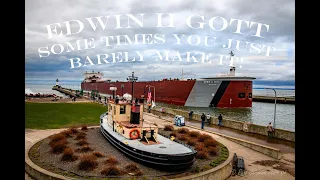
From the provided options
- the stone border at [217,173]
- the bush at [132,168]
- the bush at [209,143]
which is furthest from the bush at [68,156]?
the bush at [209,143]

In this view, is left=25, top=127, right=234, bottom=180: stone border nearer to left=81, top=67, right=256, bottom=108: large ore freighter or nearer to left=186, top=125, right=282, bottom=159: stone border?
left=186, top=125, right=282, bottom=159: stone border

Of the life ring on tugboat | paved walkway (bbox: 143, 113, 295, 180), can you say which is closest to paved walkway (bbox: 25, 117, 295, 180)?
paved walkway (bbox: 143, 113, 295, 180)

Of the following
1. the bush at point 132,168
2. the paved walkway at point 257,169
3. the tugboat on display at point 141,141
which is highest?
the tugboat on display at point 141,141

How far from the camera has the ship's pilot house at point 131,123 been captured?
11.8m

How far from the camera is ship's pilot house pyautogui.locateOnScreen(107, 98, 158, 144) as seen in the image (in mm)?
11849

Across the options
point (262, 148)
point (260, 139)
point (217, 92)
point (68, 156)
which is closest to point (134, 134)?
point (68, 156)

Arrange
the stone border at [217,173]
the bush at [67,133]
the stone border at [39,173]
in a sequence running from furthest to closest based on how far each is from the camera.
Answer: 1. the bush at [67,133]
2. the stone border at [217,173]
3. the stone border at [39,173]

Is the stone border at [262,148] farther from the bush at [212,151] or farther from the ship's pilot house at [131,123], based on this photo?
the ship's pilot house at [131,123]

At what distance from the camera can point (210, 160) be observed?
37.5 feet

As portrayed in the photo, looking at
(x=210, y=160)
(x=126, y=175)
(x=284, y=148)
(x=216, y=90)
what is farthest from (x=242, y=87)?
(x=126, y=175)

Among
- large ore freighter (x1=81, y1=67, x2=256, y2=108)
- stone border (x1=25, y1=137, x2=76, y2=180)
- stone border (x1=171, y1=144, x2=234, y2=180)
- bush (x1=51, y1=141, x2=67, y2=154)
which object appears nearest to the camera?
stone border (x1=25, y1=137, x2=76, y2=180)
